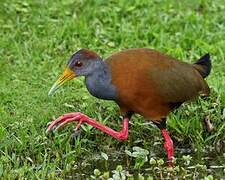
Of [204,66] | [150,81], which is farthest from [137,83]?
[204,66]

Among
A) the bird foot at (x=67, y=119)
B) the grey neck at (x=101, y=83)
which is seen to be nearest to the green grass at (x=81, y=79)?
the bird foot at (x=67, y=119)

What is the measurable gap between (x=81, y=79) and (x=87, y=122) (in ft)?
4.16

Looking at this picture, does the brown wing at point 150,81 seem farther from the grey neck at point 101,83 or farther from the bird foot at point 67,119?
the bird foot at point 67,119

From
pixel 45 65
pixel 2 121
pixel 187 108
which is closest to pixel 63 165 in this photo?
pixel 2 121

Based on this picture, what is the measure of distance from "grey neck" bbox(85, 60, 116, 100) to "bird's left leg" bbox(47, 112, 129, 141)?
1.23 feet

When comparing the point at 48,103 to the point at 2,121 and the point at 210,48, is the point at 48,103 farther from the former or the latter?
the point at 210,48

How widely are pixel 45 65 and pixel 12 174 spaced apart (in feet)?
8.14

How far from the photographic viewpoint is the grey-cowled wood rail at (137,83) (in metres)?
7.20

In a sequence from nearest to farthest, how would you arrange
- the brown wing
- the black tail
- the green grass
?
the brown wing → the green grass → the black tail

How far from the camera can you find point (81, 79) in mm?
8812

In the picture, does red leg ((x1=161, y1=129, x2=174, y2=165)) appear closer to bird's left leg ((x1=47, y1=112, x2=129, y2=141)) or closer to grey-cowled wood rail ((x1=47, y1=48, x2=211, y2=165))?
grey-cowled wood rail ((x1=47, y1=48, x2=211, y2=165))

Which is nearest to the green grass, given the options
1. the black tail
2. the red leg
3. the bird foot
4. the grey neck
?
the bird foot

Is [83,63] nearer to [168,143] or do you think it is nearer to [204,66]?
[168,143]

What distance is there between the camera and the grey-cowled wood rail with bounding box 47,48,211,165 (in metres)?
7.20
